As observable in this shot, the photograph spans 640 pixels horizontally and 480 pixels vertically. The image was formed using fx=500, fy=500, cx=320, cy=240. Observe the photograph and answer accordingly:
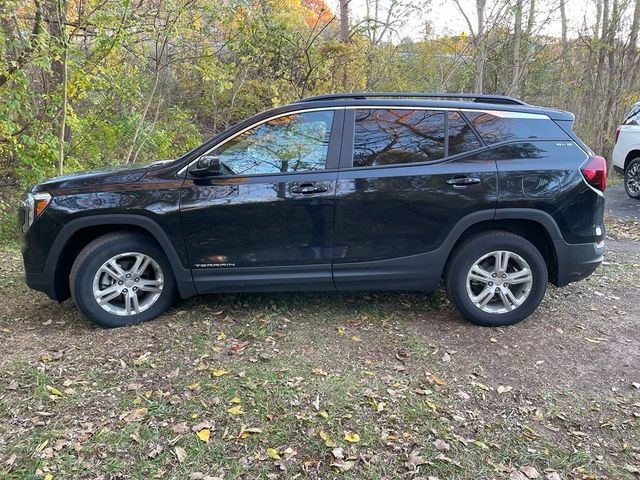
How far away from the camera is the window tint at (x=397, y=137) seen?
12.8 ft

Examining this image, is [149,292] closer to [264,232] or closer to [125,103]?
[264,232]

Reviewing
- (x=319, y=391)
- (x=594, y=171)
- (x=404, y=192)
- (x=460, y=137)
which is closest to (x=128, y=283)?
(x=319, y=391)

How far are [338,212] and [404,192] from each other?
53 cm

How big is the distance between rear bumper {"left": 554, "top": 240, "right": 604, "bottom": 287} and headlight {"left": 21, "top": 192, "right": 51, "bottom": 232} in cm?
Result: 400

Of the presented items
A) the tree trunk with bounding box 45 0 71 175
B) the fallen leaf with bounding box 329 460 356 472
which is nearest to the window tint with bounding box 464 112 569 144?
the fallen leaf with bounding box 329 460 356 472

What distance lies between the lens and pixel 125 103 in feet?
26.7

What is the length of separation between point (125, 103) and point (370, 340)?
6.34 meters

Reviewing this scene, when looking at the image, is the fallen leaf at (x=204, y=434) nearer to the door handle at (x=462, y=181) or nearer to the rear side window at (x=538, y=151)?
the door handle at (x=462, y=181)

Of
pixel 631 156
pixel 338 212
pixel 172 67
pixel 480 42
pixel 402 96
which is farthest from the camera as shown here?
pixel 480 42

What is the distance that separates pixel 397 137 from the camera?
396 centimetres

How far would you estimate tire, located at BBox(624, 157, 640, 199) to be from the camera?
10055 mm

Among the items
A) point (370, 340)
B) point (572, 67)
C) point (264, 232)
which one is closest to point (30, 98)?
point (264, 232)

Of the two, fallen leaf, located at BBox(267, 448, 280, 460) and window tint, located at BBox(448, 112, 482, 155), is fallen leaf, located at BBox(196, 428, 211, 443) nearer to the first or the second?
fallen leaf, located at BBox(267, 448, 280, 460)

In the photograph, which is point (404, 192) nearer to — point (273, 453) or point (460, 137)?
point (460, 137)
